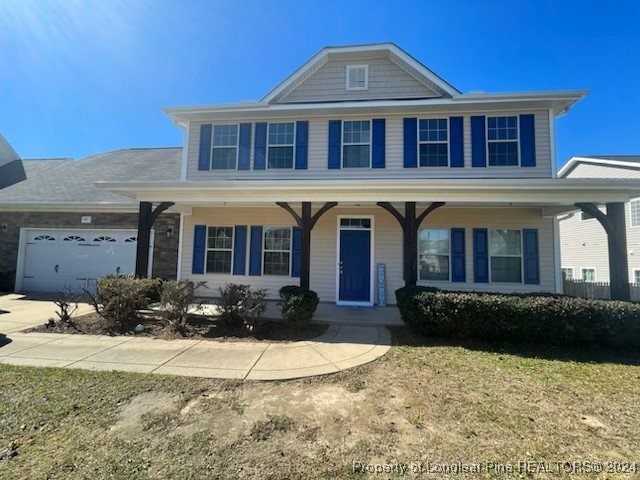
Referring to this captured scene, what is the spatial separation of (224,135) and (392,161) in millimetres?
5518

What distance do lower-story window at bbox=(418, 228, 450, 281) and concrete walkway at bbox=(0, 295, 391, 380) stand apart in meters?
3.69

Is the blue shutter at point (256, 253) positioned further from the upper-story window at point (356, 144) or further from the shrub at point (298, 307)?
the shrub at point (298, 307)

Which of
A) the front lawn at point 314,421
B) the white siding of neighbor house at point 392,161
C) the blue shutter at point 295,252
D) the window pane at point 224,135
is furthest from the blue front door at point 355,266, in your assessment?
the front lawn at point 314,421

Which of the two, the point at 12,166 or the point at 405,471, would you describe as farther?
the point at 12,166

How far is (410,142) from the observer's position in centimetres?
987

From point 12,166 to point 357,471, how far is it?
2194cm

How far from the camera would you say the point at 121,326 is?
22.1ft

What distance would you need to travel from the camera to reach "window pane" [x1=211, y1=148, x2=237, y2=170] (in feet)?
34.9

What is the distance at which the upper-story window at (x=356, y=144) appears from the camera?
1005cm

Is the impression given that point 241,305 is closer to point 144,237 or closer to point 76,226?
point 144,237

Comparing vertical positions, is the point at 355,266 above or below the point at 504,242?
below

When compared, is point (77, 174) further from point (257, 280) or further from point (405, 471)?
point (405, 471)

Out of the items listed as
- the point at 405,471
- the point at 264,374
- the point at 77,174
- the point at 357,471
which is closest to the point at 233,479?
the point at 357,471

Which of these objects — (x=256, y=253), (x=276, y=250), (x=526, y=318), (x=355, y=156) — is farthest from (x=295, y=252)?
(x=526, y=318)
